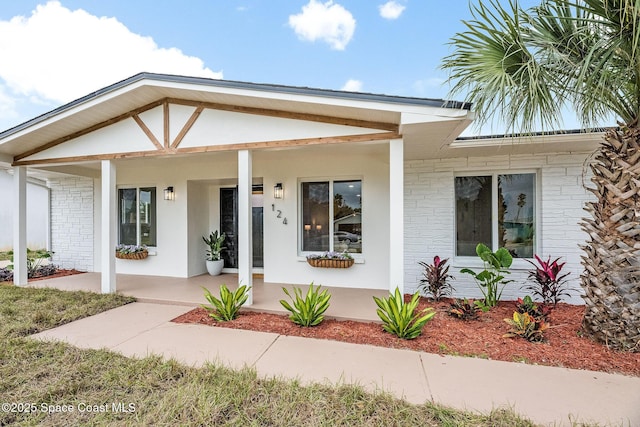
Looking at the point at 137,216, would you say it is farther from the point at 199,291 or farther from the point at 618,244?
the point at 618,244

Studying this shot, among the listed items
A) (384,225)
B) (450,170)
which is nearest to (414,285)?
(384,225)

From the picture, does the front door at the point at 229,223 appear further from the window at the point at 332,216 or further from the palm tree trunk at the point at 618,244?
the palm tree trunk at the point at 618,244

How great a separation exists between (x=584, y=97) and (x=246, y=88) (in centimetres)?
439

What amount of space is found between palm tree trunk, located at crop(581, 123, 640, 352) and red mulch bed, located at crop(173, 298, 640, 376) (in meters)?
0.29

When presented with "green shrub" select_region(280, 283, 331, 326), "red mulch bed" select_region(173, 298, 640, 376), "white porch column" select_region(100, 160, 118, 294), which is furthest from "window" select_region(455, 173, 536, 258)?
"white porch column" select_region(100, 160, 118, 294)

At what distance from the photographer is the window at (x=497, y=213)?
6066 millimetres

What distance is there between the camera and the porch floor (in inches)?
201

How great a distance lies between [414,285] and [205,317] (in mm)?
4136

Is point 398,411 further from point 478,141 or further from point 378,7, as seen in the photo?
point 378,7

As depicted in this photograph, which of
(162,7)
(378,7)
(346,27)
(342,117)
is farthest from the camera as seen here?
(346,27)

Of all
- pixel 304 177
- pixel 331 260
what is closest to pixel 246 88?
pixel 304 177

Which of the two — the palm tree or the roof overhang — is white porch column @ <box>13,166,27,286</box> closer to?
the roof overhang

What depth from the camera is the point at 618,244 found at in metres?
3.49

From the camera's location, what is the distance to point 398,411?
250 cm
